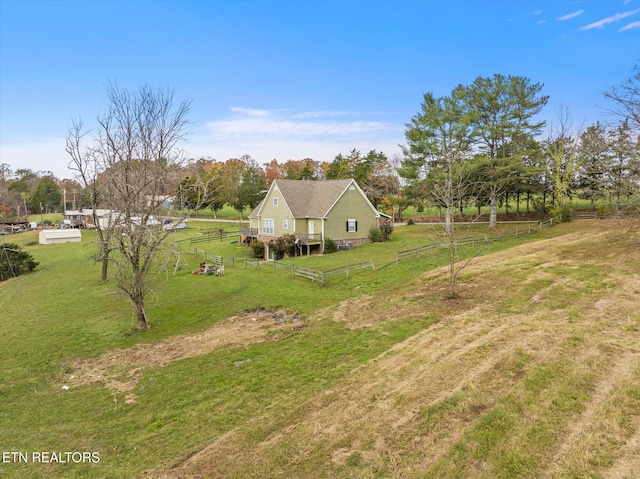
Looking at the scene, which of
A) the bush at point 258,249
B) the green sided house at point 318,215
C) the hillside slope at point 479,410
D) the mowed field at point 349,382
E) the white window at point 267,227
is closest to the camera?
the hillside slope at point 479,410

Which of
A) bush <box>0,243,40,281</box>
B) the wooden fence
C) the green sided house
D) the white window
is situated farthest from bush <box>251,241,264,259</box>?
bush <box>0,243,40,281</box>

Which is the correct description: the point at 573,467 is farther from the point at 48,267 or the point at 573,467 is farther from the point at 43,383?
the point at 48,267

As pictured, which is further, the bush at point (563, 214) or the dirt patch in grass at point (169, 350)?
the bush at point (563, 214)

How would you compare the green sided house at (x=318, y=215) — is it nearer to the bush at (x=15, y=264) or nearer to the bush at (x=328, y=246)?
the bush at (x=328, y=246)

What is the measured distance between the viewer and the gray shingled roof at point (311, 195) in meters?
33.6

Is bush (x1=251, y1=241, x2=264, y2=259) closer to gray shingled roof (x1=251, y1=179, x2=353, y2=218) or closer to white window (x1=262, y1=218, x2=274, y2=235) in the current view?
Result: white window (x1=262, y1=218, x2=274, y2=235)

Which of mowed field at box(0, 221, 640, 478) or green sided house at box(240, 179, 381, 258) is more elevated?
green sided house at box(240, 179, 381, 258)

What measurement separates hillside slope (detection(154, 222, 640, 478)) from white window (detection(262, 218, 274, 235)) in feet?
82.2

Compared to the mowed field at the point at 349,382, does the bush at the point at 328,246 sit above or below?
above

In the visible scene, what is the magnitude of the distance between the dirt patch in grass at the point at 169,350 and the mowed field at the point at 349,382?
0.27 ft

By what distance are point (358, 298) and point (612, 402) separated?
1120 centimetres

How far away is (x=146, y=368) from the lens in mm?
11625

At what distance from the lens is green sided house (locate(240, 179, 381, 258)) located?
3311cm

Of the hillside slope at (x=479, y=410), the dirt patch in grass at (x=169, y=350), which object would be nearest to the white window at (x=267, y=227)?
the dirt patch in grass at (x=169, y=350)
